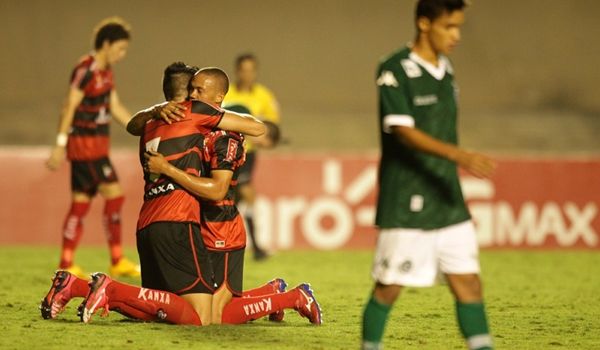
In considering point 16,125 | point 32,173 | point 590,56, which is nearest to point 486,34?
point 590,56

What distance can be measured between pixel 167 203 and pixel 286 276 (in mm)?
4334

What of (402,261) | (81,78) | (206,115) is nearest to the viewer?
(402,261)

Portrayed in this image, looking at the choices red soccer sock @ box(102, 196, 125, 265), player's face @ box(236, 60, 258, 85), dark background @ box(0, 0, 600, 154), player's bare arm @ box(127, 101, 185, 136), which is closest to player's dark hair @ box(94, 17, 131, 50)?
red soccer sock @ box(102, 196, 125, 265)

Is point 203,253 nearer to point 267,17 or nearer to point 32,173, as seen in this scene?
point 32,173

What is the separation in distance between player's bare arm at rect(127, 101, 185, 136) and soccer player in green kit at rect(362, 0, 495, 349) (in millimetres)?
1868

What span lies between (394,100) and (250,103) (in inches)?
324

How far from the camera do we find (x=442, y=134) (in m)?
5.68

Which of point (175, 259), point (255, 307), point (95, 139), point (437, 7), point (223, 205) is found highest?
point (437, 7)

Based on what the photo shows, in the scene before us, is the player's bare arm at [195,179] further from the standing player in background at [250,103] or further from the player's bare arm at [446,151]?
the standing player in background at [250,103]

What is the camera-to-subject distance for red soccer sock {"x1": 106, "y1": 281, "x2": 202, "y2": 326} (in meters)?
7.08

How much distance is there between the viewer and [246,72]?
13656 millimetres

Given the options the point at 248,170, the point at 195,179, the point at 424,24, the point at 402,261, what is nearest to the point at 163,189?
the point at 195,179

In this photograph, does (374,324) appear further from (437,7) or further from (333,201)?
(333,201)

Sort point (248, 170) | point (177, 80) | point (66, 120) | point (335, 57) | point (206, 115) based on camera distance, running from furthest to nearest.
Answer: point (335, 57), point (248, 170), point (66, 120), point (177, 80), point (206, 115)
